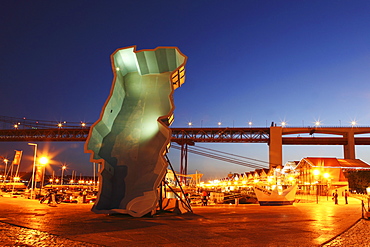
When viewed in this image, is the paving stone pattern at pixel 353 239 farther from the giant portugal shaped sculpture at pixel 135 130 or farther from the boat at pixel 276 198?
the boat at pixel 276 198

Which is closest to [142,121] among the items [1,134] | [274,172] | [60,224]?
[60,224]

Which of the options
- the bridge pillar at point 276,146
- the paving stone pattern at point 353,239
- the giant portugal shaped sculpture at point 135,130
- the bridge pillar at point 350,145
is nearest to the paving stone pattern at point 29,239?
the giant portugal shaped sculpture at point 135,130

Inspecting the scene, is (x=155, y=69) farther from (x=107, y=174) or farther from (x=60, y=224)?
(x=60, y=224)

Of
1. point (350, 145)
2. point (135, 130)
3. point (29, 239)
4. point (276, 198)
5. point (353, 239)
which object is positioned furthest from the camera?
point (350, 145)

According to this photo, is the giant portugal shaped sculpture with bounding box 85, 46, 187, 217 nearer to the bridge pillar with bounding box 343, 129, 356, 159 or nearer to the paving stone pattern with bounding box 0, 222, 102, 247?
the paving stone pattern with bounding box 0, 222, 102, 247

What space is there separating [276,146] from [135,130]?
235 feet

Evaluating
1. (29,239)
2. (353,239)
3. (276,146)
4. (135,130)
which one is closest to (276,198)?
(135,130)

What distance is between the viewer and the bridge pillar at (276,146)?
76.3m

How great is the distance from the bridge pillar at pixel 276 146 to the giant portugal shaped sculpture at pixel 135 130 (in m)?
66.8

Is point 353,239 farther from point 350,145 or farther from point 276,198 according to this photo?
point 350,145

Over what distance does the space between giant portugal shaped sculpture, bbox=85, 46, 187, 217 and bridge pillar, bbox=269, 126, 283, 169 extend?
66.8 meters

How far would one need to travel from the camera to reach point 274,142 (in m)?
79.1

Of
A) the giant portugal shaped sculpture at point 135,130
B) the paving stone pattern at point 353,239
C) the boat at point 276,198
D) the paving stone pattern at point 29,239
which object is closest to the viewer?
the paving stone pattern at point 29,239

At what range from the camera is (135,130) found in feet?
38.4
